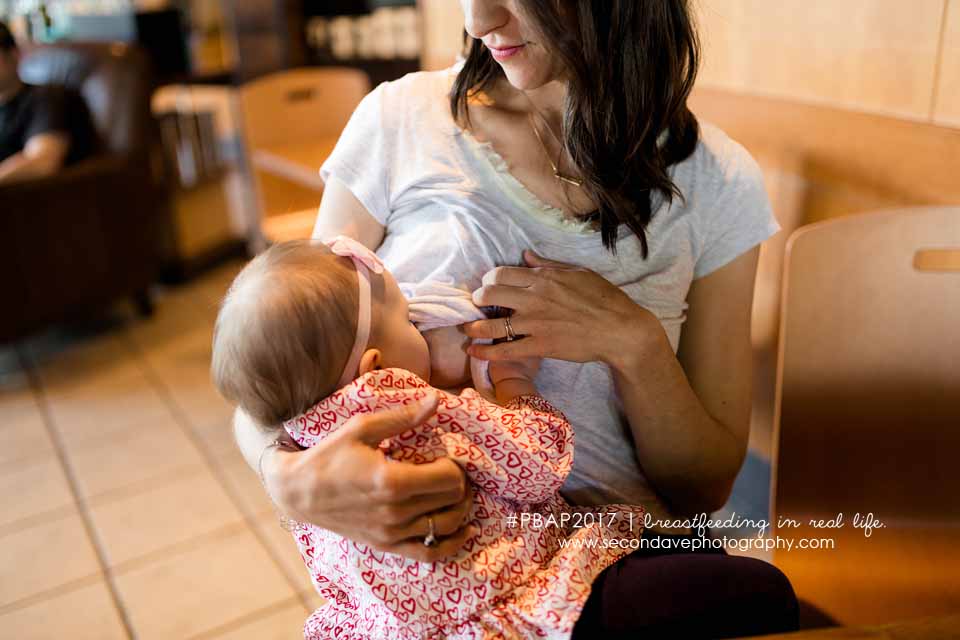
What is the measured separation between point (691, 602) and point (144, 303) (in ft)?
10.9

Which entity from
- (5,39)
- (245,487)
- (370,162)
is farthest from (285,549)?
(5,39)

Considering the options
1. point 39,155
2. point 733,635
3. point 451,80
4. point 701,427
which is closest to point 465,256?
point 451,80

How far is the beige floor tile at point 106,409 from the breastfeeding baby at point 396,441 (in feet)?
6.79

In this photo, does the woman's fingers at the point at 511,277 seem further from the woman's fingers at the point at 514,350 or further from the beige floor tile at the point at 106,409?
the beige floor tile at the point at 106,409

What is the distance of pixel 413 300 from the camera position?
1.09m

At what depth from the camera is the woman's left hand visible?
1.06 m

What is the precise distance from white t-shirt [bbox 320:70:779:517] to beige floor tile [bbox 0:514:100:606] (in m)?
1.58

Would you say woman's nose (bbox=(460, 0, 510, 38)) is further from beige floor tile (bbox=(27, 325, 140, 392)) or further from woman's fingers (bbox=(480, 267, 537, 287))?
beige floor tile (bbox=(27, 325, 140, 392))

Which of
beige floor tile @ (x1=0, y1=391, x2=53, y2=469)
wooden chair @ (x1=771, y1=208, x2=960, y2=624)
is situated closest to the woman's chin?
wooden chair @ (x1=771, y1=208, x2=960, y2=624)

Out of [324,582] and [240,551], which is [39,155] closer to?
[240,551]

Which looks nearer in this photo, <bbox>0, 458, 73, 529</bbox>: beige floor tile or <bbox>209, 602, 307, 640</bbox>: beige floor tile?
<bbox>209, 602, 307, 640</bbox>: beige floor tile

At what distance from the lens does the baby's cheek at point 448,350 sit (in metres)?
1.10

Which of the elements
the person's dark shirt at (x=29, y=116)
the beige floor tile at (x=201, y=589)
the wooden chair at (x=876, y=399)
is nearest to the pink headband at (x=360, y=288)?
the wooden chair at (x=876, y=399)

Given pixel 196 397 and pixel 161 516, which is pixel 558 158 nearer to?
pixel 161 516
